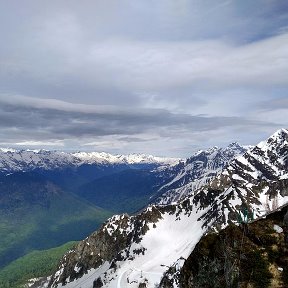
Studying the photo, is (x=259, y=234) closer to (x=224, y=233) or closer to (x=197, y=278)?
(x=224, y=233)

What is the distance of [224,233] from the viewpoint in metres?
57.0

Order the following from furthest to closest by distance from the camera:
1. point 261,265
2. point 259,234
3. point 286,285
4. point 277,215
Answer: point 277,215 → point 259,234 → point 261,265 → point 286,285

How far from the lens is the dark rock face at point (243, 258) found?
4881 cm

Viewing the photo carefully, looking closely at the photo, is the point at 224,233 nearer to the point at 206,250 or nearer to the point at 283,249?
the point at 206,250

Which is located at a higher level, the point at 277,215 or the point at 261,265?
the point at 277,215

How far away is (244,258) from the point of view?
172 feet

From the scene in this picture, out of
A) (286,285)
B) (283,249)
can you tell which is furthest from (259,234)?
(286,285)

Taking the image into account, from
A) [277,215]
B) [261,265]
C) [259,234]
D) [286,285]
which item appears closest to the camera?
[286,285]

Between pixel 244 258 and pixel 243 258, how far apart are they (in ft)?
0.55

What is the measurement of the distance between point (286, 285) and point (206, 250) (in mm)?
11661

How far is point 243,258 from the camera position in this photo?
171ft

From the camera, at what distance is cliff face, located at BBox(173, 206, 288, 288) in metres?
48.8

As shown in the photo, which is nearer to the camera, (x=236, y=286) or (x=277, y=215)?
(x=236, y=286)

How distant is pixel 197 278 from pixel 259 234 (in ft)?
35.0
